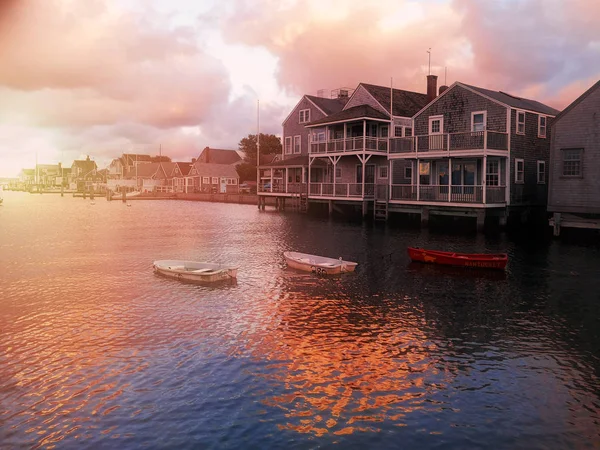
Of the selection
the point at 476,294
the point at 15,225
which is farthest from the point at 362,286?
the point at 15,225

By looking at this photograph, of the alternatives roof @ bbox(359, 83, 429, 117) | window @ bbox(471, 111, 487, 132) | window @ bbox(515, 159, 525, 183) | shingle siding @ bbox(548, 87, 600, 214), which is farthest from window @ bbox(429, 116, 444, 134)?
shingle siding @ bbox(548, 87, 600, 214)

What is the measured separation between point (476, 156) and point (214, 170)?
96.2 metres

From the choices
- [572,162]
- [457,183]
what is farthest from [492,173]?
[572,162]

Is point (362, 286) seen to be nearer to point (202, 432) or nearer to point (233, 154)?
point (202, 432)

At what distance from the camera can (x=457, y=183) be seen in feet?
141

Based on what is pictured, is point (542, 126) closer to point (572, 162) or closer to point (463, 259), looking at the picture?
point (572, 162)

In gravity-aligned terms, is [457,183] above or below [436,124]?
Result: below

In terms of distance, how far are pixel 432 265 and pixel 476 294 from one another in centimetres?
600

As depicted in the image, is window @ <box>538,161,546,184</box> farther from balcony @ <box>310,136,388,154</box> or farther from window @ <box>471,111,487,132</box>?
balcony @ <box>310,136,388,154</box>

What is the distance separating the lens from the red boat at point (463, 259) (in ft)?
81.1

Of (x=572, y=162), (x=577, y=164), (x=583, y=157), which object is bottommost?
(x=577, y=164)

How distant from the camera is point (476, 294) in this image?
20.7 m

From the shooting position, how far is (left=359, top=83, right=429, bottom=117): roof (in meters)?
54.4

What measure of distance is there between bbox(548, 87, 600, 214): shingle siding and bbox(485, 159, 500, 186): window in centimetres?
480
